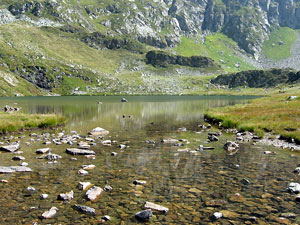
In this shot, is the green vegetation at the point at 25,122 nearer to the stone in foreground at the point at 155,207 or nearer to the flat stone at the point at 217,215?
the stone in foreground at the point at 155,207

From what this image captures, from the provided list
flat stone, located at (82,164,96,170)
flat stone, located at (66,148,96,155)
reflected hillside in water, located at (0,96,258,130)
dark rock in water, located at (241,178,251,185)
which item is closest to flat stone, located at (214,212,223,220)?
dark rock in water, located at (241,178,251,185)

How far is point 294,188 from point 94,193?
11.4m

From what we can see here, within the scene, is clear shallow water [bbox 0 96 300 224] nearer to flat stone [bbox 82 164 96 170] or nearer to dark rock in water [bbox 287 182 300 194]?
dark rock in water [bbox 287 182 300 194]

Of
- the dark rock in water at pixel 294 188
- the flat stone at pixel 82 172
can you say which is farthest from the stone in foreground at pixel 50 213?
the dark rock in water at pixel 294 188

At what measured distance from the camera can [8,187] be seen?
14492 mm

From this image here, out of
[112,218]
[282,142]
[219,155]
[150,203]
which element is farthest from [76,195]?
[282,142]

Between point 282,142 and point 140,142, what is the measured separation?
52.5ft

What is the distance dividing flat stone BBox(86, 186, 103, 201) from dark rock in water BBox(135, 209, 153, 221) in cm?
297

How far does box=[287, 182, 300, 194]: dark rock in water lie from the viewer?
554 inches

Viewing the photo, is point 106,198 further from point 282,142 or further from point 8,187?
point 282,142

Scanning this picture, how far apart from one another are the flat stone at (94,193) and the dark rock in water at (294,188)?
10.9 meters

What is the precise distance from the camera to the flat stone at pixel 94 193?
43.1 feet

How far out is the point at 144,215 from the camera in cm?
1129

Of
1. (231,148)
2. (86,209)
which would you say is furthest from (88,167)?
(231,148)
